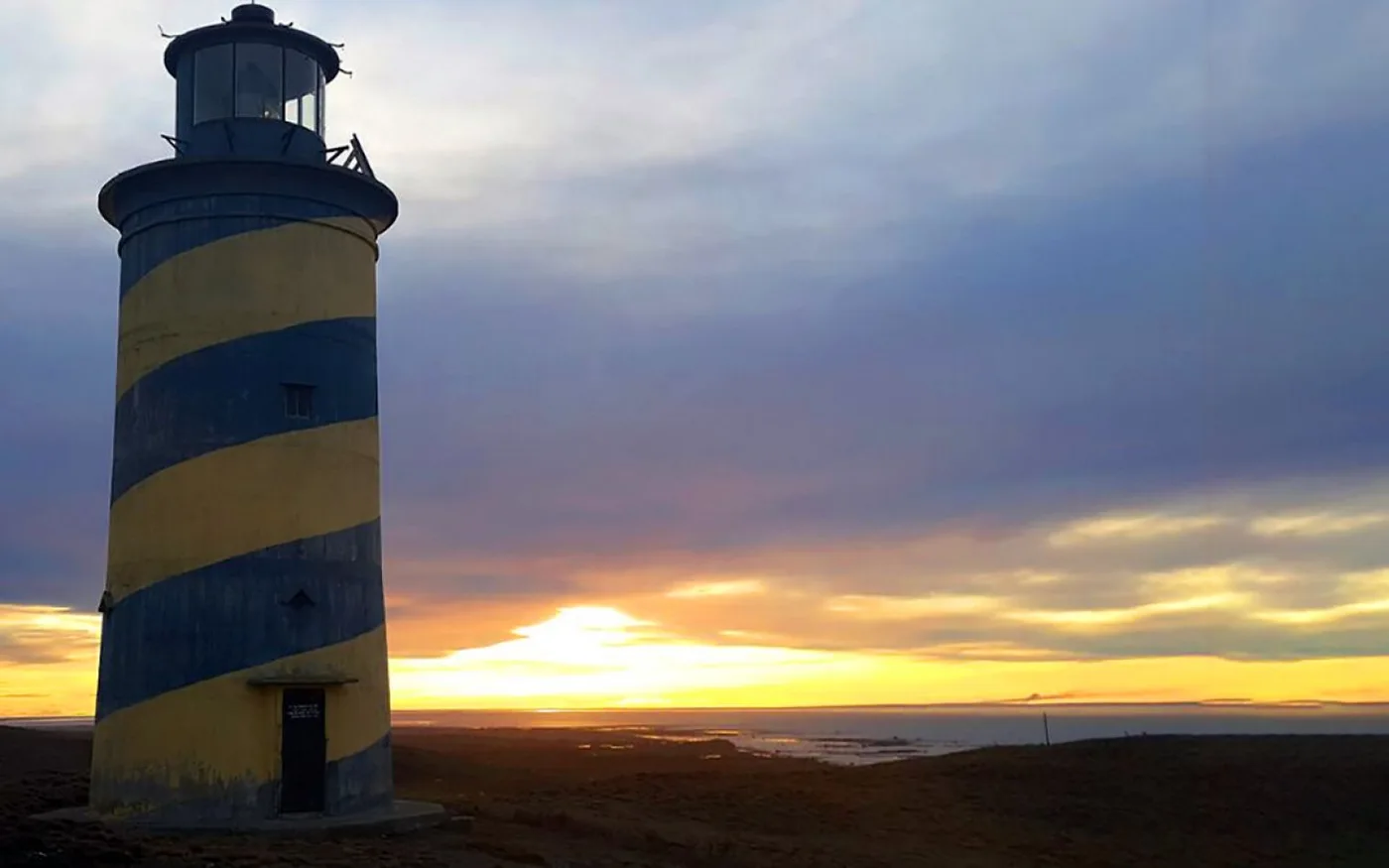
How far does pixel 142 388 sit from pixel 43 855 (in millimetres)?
5610

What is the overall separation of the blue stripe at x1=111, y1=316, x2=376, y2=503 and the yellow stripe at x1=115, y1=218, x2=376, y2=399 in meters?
0.15

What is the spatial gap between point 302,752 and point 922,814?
10279mm

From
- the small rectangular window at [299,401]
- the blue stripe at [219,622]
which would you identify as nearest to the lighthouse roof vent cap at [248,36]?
the small rectangular window at [299,401]

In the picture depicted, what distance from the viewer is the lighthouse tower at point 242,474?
12.7 meters

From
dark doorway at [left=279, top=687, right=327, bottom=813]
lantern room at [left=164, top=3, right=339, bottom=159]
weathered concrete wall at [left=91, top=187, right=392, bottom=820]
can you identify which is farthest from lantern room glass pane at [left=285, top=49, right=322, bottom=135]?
dark doorway at [left=279, top=687, right=327, bottom=813]

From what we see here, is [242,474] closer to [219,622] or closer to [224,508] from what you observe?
[224,508]

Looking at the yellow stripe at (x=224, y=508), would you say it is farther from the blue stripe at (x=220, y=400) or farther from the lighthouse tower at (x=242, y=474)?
the blue stripe at (x=220, y=400)

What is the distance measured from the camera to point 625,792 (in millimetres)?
20047

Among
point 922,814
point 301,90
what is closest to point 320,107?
point 301,90

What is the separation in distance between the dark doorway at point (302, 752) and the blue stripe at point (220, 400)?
285cm

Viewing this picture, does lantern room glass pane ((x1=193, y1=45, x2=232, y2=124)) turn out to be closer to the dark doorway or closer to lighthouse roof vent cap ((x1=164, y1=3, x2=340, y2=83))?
lighthouse roof vent cap ((x1=164, y1=3, x2=340, y2=83))

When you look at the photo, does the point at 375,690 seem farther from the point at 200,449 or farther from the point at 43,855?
the point at 43,855

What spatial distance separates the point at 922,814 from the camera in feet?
62.4

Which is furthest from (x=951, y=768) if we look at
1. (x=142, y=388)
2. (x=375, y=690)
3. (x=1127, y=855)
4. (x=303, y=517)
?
Result: (x=142, y=388)
